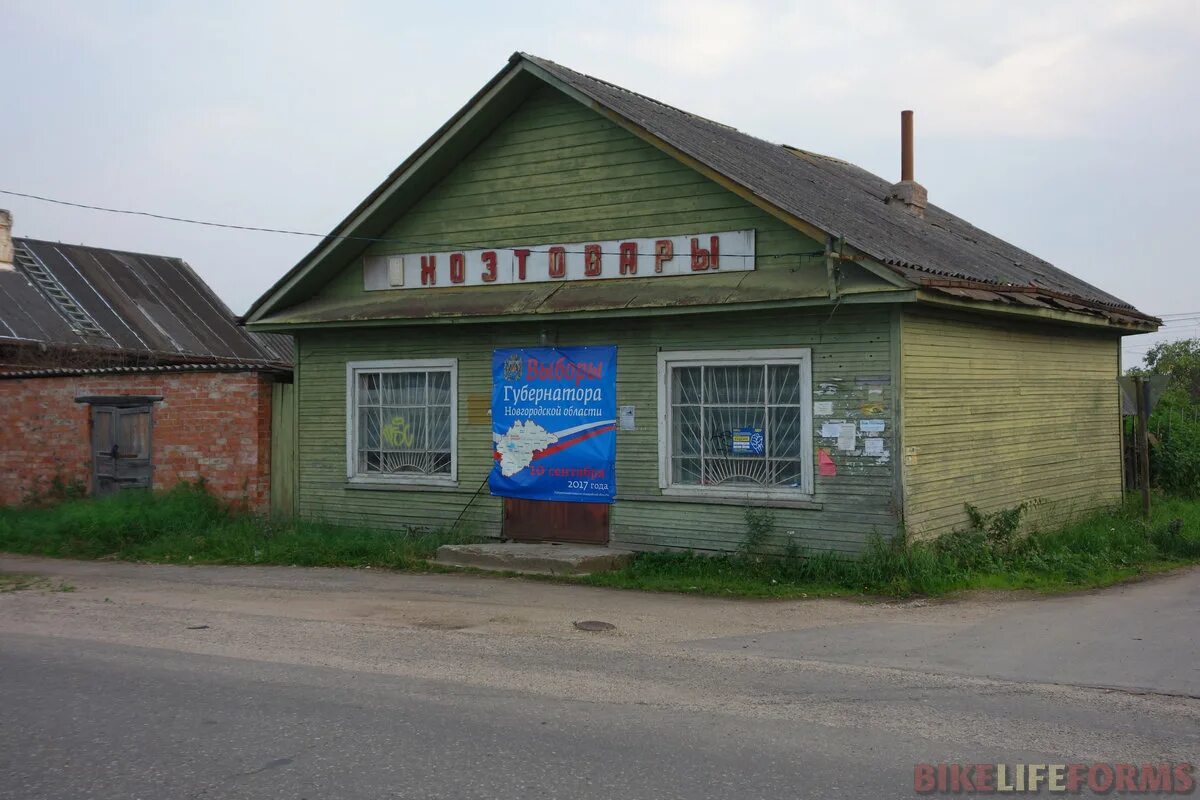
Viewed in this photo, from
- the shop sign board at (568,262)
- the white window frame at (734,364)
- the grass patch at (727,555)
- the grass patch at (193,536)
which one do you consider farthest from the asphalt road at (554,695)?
the shop sign board at (568,262)

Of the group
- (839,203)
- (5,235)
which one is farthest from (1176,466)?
(5,235)

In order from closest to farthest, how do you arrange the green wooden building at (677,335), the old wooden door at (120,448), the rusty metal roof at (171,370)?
the green wooden building at (677,335), the rusty metal roof at (171,370), the old wooden door at (120,448)

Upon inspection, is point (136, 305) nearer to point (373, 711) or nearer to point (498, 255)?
point (498, 255)

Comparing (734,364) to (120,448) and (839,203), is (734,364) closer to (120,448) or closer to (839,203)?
(839,203)

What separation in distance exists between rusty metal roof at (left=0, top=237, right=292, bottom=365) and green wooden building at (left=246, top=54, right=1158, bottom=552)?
31.9 ft

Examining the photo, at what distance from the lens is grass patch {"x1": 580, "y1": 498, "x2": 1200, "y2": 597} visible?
10.5 meters

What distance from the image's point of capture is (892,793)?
497cm

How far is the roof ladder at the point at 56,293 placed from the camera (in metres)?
24.2

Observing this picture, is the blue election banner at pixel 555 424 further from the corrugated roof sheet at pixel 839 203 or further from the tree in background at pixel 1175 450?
the tree in background at pixel 1175 450

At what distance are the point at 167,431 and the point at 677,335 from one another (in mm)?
7669

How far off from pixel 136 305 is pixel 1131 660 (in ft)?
79.9

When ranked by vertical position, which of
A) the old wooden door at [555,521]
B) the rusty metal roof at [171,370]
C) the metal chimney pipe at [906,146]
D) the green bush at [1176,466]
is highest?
the metal chimney pipe at [906,146]

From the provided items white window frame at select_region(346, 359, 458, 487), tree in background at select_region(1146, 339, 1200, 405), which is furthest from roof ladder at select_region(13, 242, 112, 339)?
tree in background at select_region(1146, 339, 1200, 405)

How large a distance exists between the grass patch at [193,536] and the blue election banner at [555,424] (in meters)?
1.18
